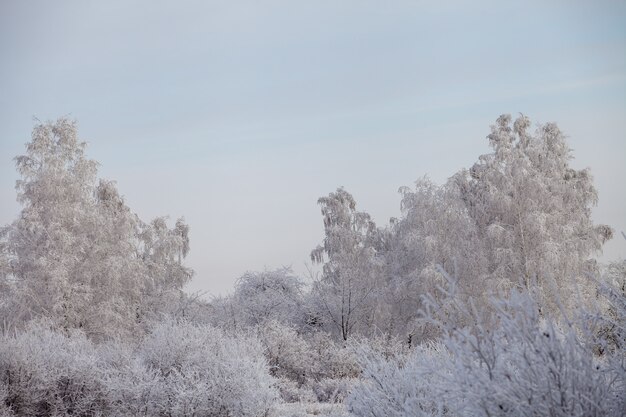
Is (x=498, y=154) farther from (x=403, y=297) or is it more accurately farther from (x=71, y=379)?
(x=71, y=379)

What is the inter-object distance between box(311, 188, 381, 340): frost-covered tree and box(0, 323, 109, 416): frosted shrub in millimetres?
12406

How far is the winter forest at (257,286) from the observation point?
40.0 ft

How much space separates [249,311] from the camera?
1057 inches

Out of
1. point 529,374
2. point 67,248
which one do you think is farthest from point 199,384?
point 67,248

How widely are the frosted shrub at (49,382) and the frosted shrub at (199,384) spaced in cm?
72

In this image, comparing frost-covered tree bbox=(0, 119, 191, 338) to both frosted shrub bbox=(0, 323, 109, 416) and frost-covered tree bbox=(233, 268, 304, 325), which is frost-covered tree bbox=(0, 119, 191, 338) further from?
frosted shrub bbox=(0, 323, 109, 416)

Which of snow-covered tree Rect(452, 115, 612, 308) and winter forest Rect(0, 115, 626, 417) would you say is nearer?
winter forest Rect(0, 115, 626, 417)

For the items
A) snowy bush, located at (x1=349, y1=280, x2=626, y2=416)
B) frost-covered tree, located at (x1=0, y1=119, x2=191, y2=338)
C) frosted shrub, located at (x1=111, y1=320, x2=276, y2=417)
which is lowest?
frosted shrub, located at (x1=111, y1=320, x2=276, y2=417)

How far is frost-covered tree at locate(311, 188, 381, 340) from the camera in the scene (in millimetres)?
26094

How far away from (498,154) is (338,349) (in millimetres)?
10629

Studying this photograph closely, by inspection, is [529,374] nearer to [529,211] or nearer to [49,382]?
[49,382]

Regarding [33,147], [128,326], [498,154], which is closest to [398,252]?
[498,154]

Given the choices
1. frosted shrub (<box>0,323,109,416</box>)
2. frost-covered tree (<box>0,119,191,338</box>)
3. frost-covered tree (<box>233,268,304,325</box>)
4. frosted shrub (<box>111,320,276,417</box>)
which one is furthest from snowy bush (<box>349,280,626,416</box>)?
frost-covered tree (<box>233,268,304,325</box>)

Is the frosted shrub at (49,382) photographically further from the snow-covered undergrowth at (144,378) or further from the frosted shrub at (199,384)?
the frosted shrub at (199,384)
